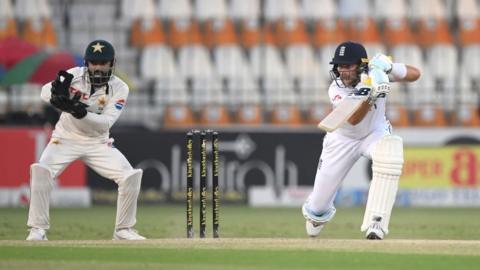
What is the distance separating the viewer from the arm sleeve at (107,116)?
1042 cm

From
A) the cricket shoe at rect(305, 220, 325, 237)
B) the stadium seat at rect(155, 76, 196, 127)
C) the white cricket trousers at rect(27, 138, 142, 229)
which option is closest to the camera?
the white cricket trousers at rect(27, 138, 142, 229)

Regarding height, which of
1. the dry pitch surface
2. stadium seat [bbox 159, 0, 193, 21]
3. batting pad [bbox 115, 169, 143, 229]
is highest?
stadium seat [bbox 159, 0, 193, 21]

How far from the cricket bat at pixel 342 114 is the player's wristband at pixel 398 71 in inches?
23.4

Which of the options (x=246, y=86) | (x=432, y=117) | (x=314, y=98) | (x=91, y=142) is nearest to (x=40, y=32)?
(x=246, y=86)

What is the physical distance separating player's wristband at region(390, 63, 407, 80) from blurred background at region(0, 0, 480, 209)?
324 inches

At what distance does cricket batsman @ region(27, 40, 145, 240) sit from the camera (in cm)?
1049

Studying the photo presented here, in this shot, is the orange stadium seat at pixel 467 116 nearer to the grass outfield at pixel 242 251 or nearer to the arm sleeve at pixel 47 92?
the grass outfield at pixel 242 251

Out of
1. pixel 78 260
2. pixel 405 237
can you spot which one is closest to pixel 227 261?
pixel 78 260

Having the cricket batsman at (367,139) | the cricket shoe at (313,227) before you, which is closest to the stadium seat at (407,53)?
the cricket shoe at (313,227)

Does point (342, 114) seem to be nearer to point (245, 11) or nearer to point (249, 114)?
point (249, 114)

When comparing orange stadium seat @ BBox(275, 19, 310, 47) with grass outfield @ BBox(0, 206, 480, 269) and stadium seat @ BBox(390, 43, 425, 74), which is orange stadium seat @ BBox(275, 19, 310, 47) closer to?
stadium seat @ BBox(390, 43, 425, 74)

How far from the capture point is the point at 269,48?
2169 cm

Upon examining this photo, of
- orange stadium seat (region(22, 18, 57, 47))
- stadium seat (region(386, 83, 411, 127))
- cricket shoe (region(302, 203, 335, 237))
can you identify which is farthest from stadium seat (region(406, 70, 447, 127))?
cricket shoe (region(302, 203, 335, 237))

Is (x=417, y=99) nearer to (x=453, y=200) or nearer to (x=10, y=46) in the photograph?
(x=453, y=200)
